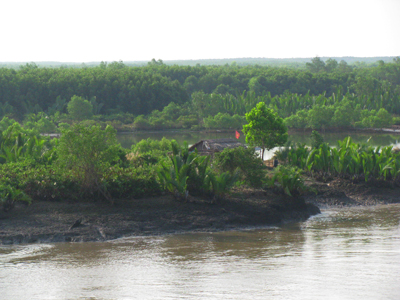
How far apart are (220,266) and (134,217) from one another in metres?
5.66

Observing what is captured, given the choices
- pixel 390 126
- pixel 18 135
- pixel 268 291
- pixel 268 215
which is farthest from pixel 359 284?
pixel 390 126

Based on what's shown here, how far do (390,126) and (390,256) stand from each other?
2262 inches

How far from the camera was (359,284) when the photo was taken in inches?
487

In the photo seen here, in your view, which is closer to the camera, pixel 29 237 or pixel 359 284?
pixel 359 284

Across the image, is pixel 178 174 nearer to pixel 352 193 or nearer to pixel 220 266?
pixel 220 266

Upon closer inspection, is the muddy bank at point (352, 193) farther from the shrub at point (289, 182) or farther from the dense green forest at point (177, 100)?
the dense green forest at point (177, 100)

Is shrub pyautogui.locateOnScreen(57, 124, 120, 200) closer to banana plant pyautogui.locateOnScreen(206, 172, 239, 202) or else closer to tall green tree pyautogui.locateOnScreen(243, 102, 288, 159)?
banana plant pyautogui.locateOnScreen(206, 172, 239, 202)

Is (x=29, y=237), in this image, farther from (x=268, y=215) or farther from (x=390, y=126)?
(x=390, y=126)

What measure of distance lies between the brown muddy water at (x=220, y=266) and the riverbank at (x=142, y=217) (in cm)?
Answer: 58

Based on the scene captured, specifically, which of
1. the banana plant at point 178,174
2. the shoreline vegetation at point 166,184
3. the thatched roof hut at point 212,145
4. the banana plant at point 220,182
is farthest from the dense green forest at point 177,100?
the banana plant at point 220,182

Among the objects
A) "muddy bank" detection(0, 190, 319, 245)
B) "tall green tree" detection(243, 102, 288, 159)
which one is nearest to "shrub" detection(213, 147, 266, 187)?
"muddy bank" detection(0, 190, 319, 245)

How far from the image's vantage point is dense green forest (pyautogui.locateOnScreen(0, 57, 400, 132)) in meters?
68.8

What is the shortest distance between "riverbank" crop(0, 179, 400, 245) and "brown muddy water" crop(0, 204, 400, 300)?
1.92 feet

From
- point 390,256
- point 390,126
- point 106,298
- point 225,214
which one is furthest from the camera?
point 390,126
